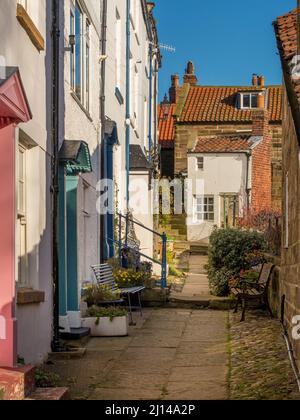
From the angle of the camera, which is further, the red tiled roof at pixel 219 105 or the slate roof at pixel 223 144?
the red tiled roof at pixel 219 105

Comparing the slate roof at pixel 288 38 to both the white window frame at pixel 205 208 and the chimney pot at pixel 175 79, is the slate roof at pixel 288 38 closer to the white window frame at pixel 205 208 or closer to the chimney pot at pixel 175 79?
the white window frame at pixel 205 208

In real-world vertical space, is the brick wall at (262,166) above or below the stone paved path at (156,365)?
above

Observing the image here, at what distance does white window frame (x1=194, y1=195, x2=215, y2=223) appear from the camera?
3429cm

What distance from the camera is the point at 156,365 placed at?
10141mm

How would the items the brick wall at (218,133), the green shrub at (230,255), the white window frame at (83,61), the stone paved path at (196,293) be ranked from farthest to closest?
the brick wall at (218,133) < the green shrub at (230,255) < the stone paved path at (196,293) < the white window frame at (83,61)

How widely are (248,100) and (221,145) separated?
619 cm

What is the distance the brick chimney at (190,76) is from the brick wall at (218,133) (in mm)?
4736

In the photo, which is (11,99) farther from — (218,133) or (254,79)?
(254,79)

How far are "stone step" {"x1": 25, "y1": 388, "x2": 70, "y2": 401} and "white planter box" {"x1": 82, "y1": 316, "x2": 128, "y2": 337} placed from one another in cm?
468

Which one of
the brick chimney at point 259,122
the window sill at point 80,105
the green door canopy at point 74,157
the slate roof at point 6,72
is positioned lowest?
the green door canopy at point 74,157

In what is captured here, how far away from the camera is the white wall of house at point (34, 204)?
913 centimetres

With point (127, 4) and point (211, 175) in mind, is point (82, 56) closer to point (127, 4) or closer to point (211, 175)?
point (127, 4)

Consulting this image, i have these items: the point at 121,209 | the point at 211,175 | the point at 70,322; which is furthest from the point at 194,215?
the point at 70,322

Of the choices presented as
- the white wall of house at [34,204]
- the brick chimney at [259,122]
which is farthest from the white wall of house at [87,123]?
the brick chimney at [259,122]
